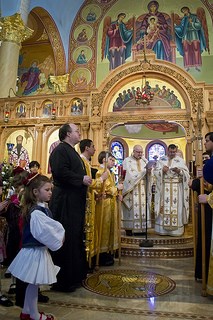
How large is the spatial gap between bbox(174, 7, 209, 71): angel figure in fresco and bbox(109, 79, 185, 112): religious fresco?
3.45 metres

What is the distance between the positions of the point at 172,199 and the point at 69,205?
408 centimetres

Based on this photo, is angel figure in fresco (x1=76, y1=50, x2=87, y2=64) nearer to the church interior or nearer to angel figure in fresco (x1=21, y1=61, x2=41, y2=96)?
the church interior

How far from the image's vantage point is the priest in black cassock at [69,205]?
357 cm

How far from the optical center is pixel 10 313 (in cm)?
284

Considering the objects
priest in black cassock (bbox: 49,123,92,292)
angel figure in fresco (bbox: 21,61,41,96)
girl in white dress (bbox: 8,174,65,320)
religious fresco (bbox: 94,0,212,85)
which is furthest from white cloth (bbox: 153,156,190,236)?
angel figure in fresco (bbox: 21,61,41,96)

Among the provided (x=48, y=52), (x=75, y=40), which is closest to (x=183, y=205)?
(x=75, y=40)

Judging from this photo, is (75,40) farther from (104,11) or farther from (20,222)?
→ (20,222)

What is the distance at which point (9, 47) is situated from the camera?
1105 centimetres

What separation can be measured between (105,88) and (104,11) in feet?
21.3

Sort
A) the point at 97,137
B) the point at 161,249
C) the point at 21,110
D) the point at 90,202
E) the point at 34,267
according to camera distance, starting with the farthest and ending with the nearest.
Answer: the point at 21,110
the point at 97,137
the point at 161,249
the point at 90,202
the point at 34,267

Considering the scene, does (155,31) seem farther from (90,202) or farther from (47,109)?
(90,202)

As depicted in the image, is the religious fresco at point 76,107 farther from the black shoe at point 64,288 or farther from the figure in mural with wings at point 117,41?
the black shoe at point 64,288

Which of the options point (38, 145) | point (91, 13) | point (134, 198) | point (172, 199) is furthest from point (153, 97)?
point (91, 13)

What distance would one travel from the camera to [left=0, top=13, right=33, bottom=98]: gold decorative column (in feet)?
35.5
